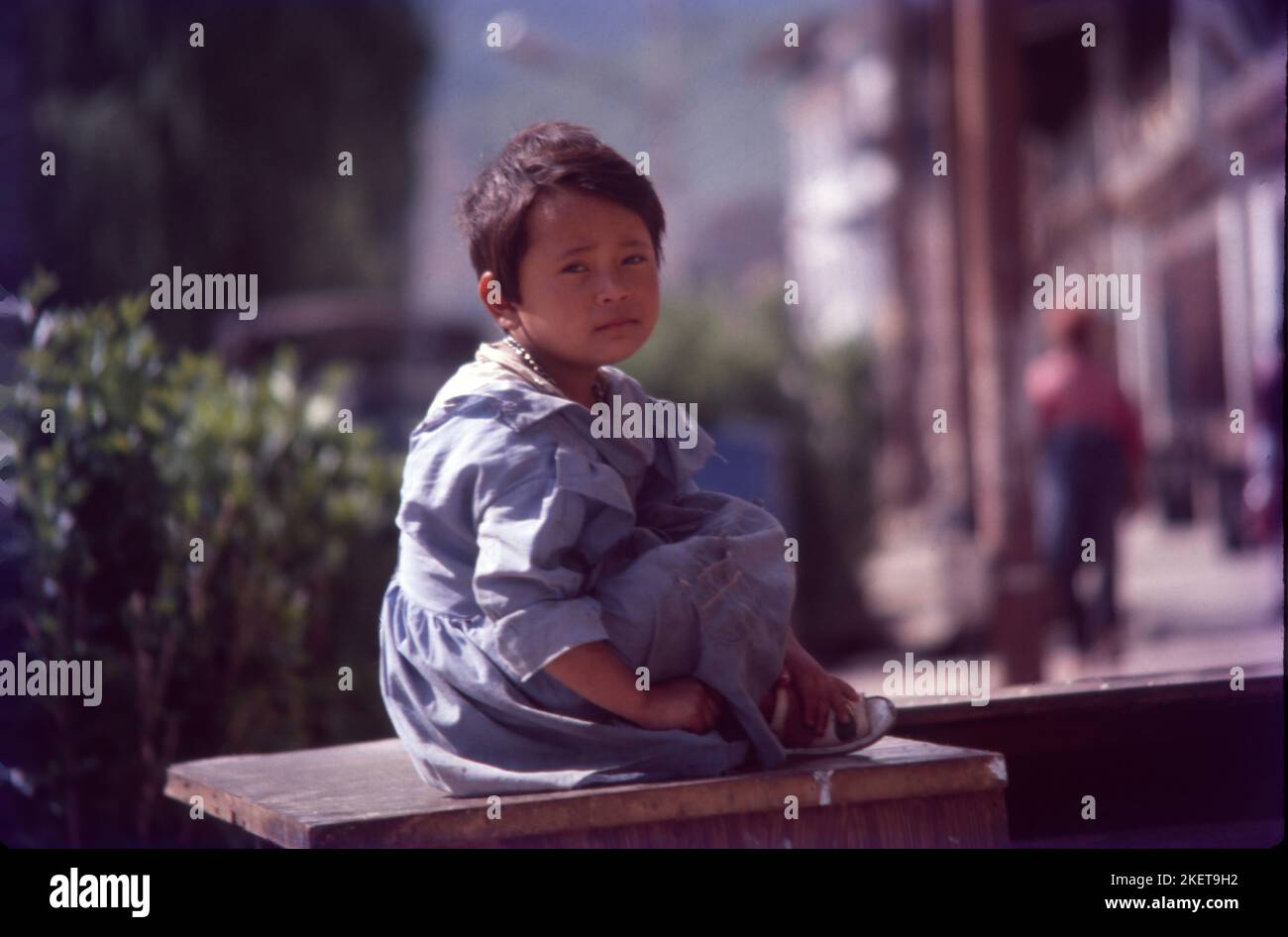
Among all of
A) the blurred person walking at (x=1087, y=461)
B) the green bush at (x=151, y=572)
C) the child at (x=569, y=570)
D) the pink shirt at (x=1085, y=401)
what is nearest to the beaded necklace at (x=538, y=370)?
the child at (x=569, y=570)

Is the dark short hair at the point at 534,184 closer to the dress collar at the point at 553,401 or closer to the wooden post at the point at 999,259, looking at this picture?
the dress collar at the point at 553,401

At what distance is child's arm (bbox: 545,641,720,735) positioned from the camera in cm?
211

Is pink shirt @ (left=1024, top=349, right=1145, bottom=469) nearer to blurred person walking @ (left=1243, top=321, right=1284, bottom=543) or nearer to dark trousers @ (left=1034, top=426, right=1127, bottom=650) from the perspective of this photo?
dark trousers @ (left=1034, top=426, right=1127, bottom=650)

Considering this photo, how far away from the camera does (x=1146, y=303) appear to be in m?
19.7

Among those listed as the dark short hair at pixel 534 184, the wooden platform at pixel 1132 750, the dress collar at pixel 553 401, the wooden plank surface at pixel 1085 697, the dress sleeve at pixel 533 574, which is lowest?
the wooden platform at pixel 1132 750

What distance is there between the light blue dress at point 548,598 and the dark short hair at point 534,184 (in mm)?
139

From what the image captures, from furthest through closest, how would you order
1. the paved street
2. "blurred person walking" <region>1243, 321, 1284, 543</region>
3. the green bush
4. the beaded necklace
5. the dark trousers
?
1. the paved street
2. the dark trousers
3. "blurred person walking" <region>1243, 321, 1284, 543</region>
4. the green bush
5. the beaded necklace

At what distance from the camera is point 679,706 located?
2.19 m

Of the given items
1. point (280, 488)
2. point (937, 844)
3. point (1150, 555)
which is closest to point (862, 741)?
point (937, 844)

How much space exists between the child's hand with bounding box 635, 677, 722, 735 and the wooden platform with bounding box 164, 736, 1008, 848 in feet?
0.31

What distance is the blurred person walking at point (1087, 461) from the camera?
8.67 m

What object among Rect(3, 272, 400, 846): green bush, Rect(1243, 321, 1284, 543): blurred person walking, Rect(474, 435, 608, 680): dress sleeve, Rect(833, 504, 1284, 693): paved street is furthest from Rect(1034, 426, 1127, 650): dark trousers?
Rect(474, 435, 608, 680): dress sleeve
